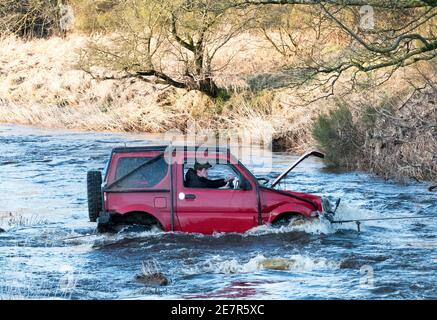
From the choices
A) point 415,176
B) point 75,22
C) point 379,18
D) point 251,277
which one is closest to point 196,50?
point 379,18

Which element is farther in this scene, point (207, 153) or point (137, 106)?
point (137, 106)

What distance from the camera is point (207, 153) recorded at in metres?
15.0

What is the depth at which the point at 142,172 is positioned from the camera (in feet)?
48.9

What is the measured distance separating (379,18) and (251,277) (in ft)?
41.1

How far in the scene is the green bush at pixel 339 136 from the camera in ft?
78.2

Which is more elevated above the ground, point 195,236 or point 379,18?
point 379,18

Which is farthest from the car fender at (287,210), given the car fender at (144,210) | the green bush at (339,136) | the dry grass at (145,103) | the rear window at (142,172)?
the dry grass at (145,103)

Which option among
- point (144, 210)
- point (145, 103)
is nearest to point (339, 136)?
point (144, 210)

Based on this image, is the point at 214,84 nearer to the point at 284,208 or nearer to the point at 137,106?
the point at 137,106

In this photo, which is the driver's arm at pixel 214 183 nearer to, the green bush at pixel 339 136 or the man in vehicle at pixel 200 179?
the man in vehicle at pixel 200 179

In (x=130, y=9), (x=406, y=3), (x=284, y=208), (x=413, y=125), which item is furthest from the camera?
(x=130, y=9)

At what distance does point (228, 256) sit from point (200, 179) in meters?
1.42

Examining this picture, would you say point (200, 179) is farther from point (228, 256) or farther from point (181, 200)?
point (228, 256)
